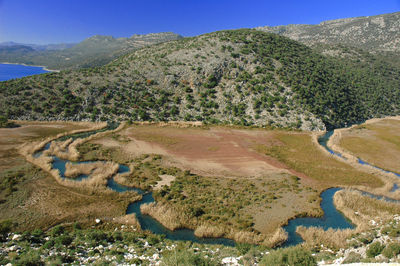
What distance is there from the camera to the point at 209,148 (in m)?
49.1

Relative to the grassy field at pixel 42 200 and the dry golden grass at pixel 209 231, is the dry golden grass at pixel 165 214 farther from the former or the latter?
the grassy field at pixel 42 200

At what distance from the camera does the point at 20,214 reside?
24.5 meters

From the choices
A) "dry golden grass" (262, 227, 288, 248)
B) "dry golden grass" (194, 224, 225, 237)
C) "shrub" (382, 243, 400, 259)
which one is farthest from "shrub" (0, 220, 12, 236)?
"shrub" (382, 243, 400, 259)

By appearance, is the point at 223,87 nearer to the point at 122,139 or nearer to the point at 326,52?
the point at 122,139

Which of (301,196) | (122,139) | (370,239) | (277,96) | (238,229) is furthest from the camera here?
(277,96)

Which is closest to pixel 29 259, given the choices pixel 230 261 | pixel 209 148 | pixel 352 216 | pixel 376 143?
pixel 230 261

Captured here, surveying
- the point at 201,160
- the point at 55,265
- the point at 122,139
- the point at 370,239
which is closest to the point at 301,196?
the point at 370,239

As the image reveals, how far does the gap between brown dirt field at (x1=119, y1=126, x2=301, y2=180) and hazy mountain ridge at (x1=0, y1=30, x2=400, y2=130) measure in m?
10.2

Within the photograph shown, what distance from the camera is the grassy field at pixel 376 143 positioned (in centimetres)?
4572

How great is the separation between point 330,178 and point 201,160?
20.3m

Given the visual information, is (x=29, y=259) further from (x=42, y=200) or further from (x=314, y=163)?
(x=314, y=163)

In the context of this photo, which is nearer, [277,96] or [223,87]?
[277,96]

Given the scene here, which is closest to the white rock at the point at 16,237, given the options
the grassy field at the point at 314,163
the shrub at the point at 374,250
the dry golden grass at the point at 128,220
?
the dry golden grass at the point at 128,220

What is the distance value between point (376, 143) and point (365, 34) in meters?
150
